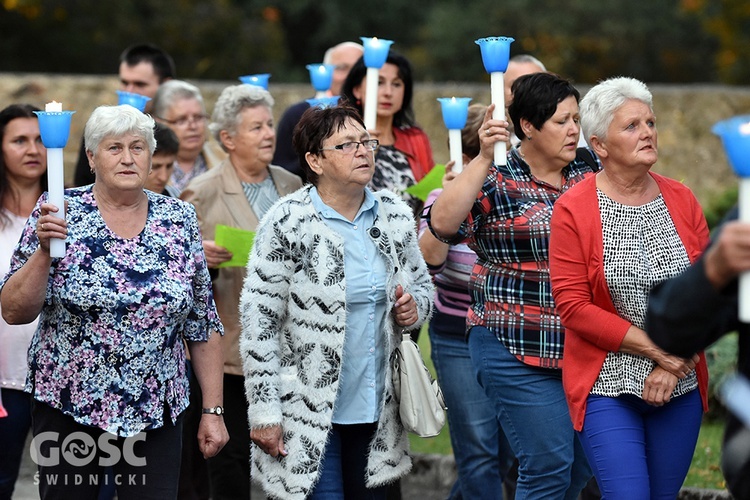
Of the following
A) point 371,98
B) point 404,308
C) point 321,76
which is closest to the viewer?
point 404,308

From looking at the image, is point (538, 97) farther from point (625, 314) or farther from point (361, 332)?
point (361, 332)

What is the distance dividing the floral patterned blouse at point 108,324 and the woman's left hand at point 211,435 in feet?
0.67

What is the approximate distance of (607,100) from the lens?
16.3 feet

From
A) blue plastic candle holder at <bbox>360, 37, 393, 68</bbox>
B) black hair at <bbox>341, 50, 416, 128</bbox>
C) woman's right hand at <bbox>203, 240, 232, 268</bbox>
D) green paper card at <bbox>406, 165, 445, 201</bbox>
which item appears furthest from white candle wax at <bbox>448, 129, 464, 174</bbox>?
black hair at <bbox>341, 50, 416, 128</bbox>

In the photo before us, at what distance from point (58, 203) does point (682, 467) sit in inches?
99.8

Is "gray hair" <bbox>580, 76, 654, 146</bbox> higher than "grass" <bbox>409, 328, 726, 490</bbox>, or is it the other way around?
"gray hair" <bbox>580, 76, 654, 146</bbox>

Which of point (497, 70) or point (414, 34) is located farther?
point (414, 34)

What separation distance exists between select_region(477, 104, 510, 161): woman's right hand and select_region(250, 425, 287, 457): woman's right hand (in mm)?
1389

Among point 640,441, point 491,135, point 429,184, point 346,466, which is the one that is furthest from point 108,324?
point 429,184

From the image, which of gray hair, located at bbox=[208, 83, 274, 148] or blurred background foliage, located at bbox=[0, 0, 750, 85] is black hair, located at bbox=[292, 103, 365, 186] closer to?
gray hair, located at bbox=[208, 83, 274, 148]

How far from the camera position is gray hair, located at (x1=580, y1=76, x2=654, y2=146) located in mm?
4957

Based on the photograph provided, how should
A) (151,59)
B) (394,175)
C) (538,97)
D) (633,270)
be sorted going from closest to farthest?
(633,270), (538,97), (394,175), (151,59)

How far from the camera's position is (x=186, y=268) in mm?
4984

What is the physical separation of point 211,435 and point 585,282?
5.29ft
